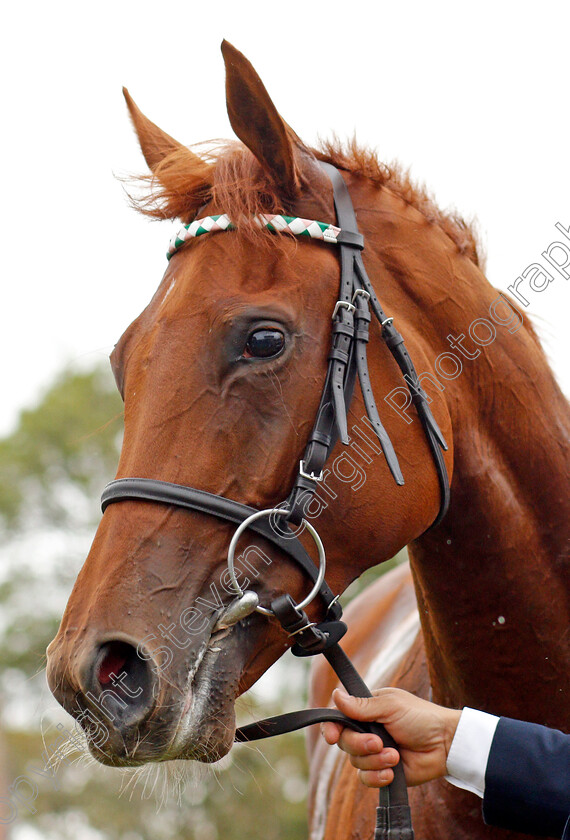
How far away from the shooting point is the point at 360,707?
2207 millimetres

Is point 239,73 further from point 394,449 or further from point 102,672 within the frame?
point 102,672

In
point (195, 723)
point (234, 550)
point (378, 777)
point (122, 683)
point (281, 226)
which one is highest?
point (281, 226)

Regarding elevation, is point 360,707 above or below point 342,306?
below

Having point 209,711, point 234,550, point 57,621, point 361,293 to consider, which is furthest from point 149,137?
point 57,621

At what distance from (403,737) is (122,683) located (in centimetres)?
84

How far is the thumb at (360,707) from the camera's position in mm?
2195

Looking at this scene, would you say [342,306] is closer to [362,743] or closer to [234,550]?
[234,550]

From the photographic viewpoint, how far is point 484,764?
2098mm

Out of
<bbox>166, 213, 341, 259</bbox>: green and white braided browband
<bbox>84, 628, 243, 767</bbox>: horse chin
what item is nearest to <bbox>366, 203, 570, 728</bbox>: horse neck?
<bbox>166, 213, 341, 259</bbox>: green and white braided browband

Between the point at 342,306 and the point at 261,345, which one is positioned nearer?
the point at 261,345

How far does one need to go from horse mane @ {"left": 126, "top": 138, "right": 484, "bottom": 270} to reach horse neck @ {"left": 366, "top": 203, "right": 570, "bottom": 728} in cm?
23

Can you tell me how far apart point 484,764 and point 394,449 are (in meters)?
0.89

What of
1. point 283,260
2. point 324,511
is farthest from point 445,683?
point 283,260

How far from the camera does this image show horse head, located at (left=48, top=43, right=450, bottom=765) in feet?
6.17
